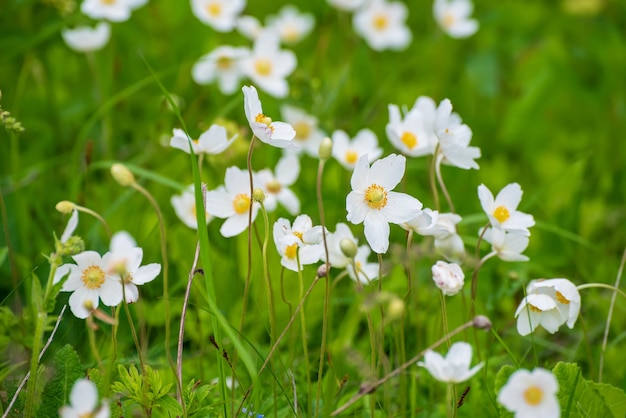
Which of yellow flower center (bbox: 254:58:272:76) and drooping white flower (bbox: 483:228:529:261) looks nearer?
drooping white flower (bbox: 483:228:529:261)

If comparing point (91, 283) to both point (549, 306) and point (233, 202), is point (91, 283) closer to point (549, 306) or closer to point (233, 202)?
point (233, 202)

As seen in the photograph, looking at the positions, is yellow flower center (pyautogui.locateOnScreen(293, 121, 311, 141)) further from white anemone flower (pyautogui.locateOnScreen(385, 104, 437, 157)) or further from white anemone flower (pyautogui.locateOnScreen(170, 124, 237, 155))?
white anemone flower (pyautogui.locateOnScreen(170, 124, 237, 155))

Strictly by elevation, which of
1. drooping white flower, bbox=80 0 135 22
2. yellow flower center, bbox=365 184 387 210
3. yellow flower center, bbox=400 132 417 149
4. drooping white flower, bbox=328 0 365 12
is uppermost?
yellow flower center, bbox=365 184 387 210

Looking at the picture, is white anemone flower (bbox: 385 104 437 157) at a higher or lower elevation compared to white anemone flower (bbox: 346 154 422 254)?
lower

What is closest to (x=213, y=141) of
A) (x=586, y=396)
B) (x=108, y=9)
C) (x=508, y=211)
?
(x=508, y=211)

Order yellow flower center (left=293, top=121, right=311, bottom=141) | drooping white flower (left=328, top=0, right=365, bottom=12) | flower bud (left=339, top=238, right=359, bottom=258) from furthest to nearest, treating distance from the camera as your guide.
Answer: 1. drooping white flower (left=328, top=0, right=365, bottom=12)
2. yellow flower center (left=293, top=121, right=311, bottom=141)
3. flower bud (left=339, top=238, right=359, bottom=258)

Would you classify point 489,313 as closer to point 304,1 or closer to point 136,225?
point 136,225

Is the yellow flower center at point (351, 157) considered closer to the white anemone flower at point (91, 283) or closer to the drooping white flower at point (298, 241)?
the drooping white flower at point (298, 241)

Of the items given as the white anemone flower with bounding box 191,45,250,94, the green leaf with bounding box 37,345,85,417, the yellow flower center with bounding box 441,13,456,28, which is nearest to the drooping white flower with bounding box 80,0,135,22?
the white anemone flower with bounding box 191,45,250,94

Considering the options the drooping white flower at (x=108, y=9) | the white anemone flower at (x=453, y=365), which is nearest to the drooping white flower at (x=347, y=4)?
the drooping white flower at (x=108, y=9)
